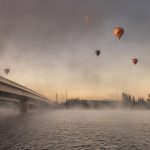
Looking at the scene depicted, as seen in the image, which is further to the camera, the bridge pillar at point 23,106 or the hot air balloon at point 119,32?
the bridge pillar at point 23,106

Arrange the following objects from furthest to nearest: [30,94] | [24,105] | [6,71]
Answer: [24,105], [30,94], [6,71]

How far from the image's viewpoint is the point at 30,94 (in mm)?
131500

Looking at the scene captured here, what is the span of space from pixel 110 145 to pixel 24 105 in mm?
113685

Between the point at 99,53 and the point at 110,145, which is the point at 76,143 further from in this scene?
the point at 99,53

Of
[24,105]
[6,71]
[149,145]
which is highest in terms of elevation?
[6,71]

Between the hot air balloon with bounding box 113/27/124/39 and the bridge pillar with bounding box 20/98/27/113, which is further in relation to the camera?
the bridge pillar with bounding box 20/98/27/113

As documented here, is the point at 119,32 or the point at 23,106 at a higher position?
the point at 119,32

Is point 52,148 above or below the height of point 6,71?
below

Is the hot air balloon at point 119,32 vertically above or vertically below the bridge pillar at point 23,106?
above

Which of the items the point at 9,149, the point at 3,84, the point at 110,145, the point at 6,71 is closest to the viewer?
the point at 9,149

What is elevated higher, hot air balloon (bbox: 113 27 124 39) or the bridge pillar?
hot air balloon (bbox: 113 27 124 39)

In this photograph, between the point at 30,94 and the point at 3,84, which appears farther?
the point at 30,94

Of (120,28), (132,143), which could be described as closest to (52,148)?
(132,143)

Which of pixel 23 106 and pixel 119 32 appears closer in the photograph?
pixel 119 32
